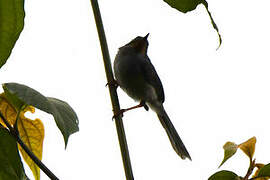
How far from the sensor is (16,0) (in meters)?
1.20

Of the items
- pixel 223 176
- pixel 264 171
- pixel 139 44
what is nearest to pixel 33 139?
pixel 223 176

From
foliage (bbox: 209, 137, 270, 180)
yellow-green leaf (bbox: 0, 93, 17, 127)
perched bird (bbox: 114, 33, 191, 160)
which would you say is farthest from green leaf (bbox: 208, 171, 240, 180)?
perched bird (bbox: 114, 33, 191, 160)

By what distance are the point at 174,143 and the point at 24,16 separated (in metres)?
3.29

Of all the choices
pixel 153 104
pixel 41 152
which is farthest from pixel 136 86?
pixel 41 152

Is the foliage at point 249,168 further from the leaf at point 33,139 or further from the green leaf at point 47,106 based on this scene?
the leaf at point 33,139

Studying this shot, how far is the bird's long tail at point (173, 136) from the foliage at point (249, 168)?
2.40 metres

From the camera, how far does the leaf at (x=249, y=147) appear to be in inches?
58.1

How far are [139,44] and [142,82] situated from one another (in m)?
0.74

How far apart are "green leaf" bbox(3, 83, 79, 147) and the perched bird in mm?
3074

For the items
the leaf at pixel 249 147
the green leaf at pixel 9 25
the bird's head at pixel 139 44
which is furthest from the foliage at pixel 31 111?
the bird's head at pixel 139 44

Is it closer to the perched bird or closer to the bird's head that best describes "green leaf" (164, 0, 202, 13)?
the perched bird

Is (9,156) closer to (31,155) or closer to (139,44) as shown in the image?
(31,155)

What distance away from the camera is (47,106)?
3.92 feet

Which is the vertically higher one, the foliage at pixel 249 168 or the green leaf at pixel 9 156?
the green leaf at pixel 9 156
